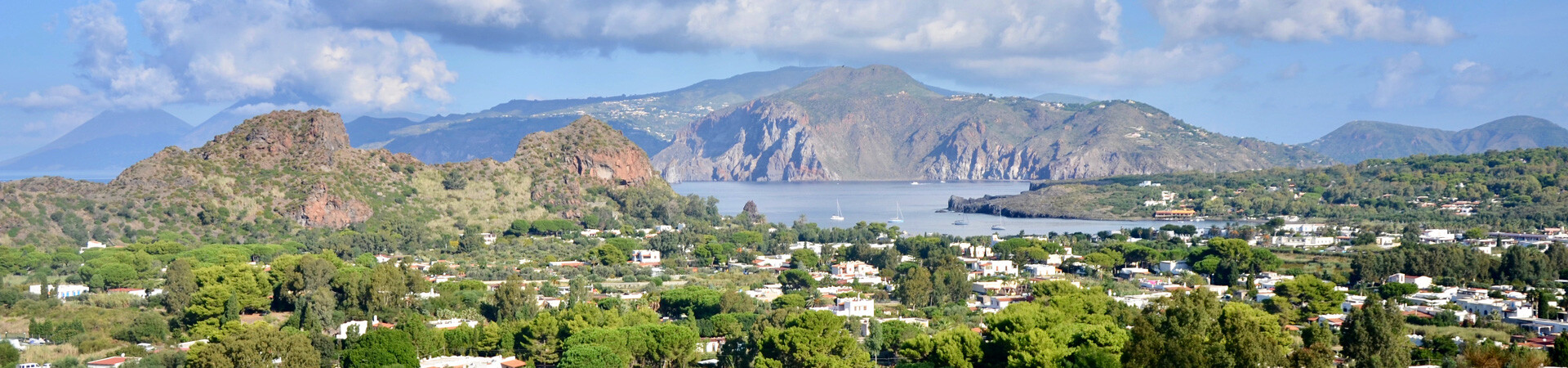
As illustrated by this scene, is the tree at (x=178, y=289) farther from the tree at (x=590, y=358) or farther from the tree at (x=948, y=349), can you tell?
the tree at (x=948, y=349)

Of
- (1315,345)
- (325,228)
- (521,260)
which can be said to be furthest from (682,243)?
(1315,345)

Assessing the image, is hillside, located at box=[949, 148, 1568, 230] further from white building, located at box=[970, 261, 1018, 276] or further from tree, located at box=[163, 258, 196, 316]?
tree, located at box=[163, 258, 196, 316]

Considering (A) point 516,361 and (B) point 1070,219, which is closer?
(A) point 516,361

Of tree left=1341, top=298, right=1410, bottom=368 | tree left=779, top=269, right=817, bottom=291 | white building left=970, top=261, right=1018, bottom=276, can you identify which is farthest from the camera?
white building left=970, top=261, right=1018, bottom=276

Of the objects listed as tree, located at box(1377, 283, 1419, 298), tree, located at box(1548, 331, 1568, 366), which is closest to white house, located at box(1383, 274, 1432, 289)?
tree, located at box(1377, 283, 1419, 298)

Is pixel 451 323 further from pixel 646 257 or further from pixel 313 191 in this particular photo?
pixel 313 191

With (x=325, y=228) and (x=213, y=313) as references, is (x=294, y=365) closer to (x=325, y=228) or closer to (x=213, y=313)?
(x=213, y=313)
